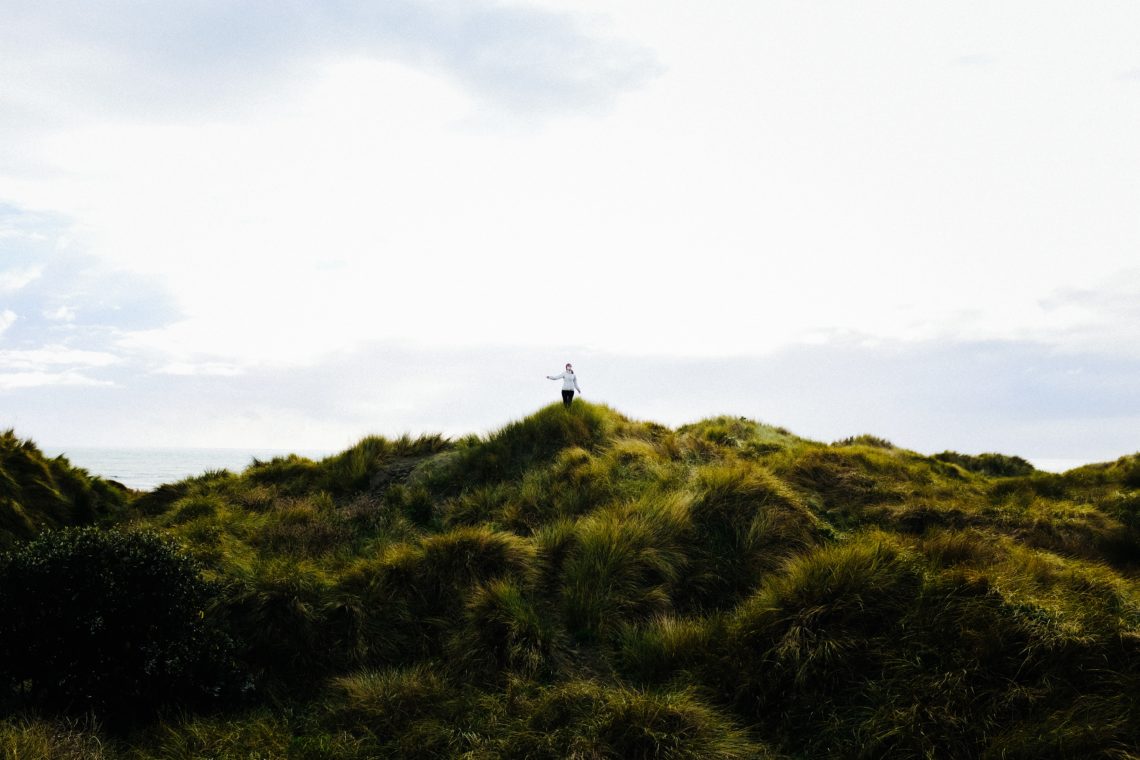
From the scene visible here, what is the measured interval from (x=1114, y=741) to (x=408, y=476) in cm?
1348

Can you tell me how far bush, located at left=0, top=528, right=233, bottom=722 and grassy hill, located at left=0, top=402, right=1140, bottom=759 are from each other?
0.06 metres

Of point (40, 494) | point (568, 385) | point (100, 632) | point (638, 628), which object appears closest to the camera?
point (100, 632)

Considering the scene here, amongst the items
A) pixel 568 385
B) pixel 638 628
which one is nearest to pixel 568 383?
pixel 568 385

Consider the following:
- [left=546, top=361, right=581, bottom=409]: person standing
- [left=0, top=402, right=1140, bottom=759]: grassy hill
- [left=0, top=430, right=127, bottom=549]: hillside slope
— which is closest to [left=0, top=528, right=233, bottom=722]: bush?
[left=0, top=402, right=1140, bottom=759]: grassy hill

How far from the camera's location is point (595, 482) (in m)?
13.2

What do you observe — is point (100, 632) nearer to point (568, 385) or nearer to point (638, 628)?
point (638, 628)

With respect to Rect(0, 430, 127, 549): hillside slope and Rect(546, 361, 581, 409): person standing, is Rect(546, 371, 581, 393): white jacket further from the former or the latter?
Rect(0, 430, 127, 549): hillside slope

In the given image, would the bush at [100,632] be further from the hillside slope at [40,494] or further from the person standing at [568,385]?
the person standing at [568,385]

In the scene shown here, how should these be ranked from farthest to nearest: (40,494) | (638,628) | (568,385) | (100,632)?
1. (568,385)
2. (40,494)
3. (638,628)
4. (100,632)

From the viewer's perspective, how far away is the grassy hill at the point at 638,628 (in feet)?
20.9

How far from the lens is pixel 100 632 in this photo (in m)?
7.19

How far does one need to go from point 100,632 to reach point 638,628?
604 cm

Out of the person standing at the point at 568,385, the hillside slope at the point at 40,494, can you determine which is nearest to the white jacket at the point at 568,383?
the person standing at the point at 568,385

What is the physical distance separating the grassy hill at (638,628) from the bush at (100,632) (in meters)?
0.06
